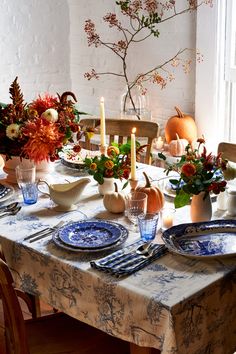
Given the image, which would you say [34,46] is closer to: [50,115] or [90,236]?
[50,115]

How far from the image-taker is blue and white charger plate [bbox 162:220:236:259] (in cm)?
162

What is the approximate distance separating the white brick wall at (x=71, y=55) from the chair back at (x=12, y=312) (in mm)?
2168

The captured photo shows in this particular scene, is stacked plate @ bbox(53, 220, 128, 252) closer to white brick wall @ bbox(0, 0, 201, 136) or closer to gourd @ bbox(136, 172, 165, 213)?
gourd @ bbox(136, 172, 165, 213)

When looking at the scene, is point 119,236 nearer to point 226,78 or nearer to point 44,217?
point 44,217

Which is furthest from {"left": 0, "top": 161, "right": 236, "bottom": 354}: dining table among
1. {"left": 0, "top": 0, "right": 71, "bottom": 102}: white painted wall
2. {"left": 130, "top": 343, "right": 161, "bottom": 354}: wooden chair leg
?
{"left": 0, "top": 0, "right": 71, "bottom": 102}: white painted wall

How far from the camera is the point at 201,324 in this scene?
145 centimetres

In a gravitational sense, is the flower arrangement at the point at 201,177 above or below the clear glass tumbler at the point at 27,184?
above

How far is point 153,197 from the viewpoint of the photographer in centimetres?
189

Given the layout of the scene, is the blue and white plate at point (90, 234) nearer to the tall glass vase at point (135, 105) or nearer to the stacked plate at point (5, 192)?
the stacked plate at point (5, 192)

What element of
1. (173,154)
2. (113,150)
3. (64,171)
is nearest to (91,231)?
(113,150)

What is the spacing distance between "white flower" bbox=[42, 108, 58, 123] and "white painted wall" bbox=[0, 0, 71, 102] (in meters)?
1.63

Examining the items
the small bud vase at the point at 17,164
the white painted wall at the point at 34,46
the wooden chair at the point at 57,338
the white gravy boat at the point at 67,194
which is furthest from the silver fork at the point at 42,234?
the white painted wall at the point at 34,46

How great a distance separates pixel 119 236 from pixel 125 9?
78.3 inches

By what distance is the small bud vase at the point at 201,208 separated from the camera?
1812 millimetres
